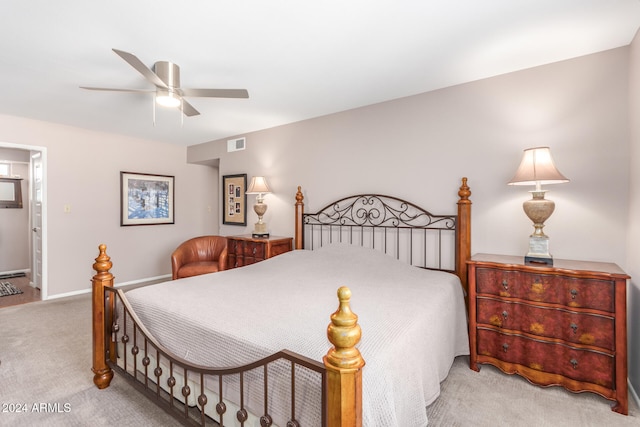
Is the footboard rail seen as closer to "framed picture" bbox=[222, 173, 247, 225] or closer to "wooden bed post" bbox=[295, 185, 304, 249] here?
"wooden bed post" bbox=[295, 185, 304, 249]

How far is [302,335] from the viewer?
139 centimetres

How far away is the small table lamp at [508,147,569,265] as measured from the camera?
214cm

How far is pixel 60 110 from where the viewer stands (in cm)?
355

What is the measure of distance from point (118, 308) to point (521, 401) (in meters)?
2.71

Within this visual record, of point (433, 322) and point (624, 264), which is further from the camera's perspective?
point (624, 264)

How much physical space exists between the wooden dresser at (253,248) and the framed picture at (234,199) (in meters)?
0.72

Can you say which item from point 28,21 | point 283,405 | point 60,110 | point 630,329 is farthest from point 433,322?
point 60,110

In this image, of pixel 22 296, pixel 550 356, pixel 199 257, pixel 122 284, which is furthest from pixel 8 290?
pixel 550 356

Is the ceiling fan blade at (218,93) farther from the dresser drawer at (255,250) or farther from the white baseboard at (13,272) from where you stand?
the white baseboard at (13,272)

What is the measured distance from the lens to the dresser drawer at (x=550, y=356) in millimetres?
1887

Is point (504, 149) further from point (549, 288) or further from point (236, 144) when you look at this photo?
point (236, 144)

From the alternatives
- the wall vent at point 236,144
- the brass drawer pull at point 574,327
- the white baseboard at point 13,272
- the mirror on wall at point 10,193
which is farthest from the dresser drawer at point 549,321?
the mirror on wall at point 10,193

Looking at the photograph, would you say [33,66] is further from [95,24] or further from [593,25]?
[593,25]

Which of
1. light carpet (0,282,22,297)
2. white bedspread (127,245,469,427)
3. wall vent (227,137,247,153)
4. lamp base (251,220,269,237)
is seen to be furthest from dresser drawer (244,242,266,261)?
light carpet (0,282,22,297)
